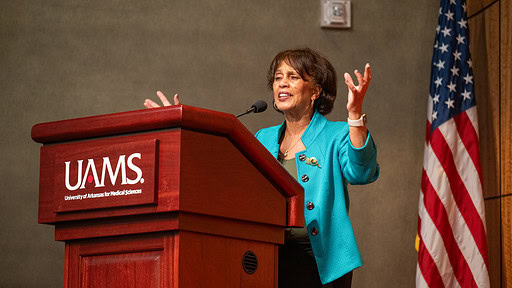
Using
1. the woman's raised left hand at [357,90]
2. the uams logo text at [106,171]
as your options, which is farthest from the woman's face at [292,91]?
the uams logo text at [106,171]

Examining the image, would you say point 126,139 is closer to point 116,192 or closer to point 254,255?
point 116,192

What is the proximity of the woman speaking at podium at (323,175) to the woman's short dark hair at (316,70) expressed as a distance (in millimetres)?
95

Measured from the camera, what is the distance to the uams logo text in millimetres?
1538

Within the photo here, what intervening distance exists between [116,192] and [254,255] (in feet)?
1.24

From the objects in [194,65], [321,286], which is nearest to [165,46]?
[194,65]

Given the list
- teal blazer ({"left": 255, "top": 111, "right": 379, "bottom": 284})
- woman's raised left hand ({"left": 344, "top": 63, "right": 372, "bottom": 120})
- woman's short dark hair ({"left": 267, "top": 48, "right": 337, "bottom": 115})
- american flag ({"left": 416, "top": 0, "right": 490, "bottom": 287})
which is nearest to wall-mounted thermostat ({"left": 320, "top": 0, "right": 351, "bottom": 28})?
american flag ({"left": 416, "top": 0, "right": 490, "bottom": 287})

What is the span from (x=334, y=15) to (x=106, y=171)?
3274mm

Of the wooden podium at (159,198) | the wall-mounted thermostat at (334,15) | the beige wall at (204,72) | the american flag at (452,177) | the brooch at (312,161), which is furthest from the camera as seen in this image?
the wall-mounted thermostat at (334,15)

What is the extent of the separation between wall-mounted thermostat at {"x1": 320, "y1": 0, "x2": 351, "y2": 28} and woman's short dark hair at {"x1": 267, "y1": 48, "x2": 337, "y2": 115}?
→ 2.02 m

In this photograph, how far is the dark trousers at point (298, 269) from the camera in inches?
86.4

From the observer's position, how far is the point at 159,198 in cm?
150

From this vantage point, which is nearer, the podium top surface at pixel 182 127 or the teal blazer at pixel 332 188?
the podium top surface at pixel 182 127

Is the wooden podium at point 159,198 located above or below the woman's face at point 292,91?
below

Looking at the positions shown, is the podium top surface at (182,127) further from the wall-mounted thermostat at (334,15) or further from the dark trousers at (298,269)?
the wall-mounted thermostat at (334,15)
